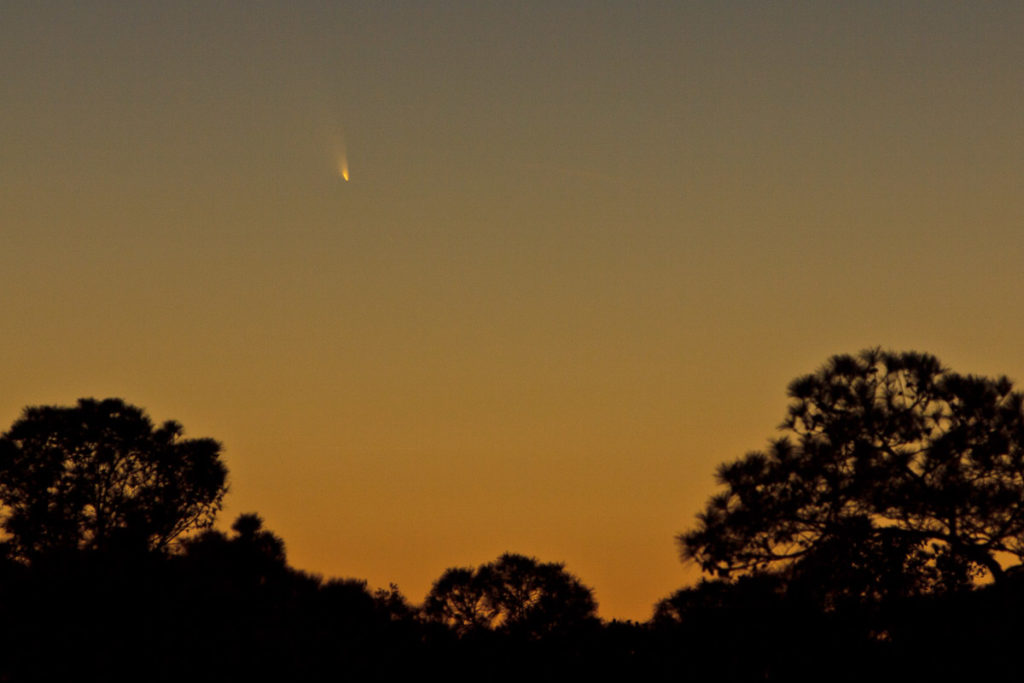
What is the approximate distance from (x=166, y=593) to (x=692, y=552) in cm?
1269

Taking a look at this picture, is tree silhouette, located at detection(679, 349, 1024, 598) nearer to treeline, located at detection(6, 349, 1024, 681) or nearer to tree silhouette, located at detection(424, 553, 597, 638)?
treeline, located at detection(6, 349, 1024, 681)

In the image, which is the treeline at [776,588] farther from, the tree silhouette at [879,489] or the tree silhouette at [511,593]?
the tree silhouette at [511,593]

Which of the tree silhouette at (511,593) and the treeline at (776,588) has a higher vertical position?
the tree silhouette at (511,593)

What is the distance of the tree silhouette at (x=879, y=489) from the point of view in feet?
94.2

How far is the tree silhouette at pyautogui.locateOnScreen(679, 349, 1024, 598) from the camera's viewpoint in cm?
2872

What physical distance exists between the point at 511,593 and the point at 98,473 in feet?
89.5

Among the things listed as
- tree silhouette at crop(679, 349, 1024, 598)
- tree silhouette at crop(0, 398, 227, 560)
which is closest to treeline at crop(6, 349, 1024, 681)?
tree silhouette at crop(679, 349, 1024, 598)

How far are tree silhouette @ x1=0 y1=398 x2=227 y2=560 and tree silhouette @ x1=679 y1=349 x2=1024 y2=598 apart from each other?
2620 centimetres

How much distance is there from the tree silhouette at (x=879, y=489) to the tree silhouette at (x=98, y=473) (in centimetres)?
2620

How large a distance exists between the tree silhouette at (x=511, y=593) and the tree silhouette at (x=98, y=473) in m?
20.5

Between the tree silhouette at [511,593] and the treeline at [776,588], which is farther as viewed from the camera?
the tree silhouette at [511,593]

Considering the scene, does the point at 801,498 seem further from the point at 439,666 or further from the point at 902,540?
the point at 439,666

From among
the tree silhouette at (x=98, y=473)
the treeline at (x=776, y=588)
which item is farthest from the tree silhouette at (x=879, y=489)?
the tree silhouette at (x=98, y=473)

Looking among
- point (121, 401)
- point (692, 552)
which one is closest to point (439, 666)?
point (692, 552)
